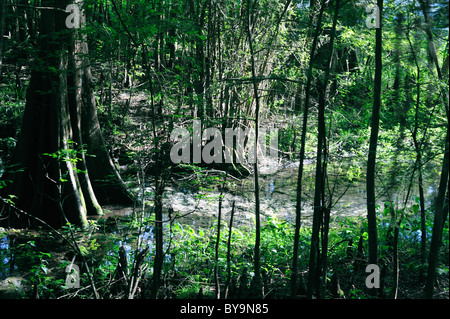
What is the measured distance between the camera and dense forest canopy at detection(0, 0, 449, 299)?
3534mm

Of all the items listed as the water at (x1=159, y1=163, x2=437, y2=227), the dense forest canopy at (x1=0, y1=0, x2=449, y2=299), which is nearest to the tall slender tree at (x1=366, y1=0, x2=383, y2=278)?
the dense forest canopy at (x1=0, y1=0, x2=449, y2=299)

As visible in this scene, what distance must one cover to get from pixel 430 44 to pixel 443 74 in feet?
1.06

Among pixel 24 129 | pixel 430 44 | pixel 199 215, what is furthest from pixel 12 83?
pixel 430 44

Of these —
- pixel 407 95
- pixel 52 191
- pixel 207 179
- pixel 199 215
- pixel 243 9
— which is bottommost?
pixel 199 215

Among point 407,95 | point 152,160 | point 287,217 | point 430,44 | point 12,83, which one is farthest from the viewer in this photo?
point 12,83

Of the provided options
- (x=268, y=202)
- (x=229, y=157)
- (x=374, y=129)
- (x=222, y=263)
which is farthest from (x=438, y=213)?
(x=268, y=202)

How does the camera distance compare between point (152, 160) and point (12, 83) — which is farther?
point (12, 83)

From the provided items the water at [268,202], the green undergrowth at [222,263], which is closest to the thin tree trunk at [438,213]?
the green undergrowth at [222,263]

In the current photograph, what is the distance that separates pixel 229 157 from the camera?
8.68 metres

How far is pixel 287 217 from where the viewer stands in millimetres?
8422

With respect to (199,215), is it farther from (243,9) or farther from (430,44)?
(430,44)

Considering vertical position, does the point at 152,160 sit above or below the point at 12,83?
below

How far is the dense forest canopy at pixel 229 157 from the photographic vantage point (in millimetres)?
3534
